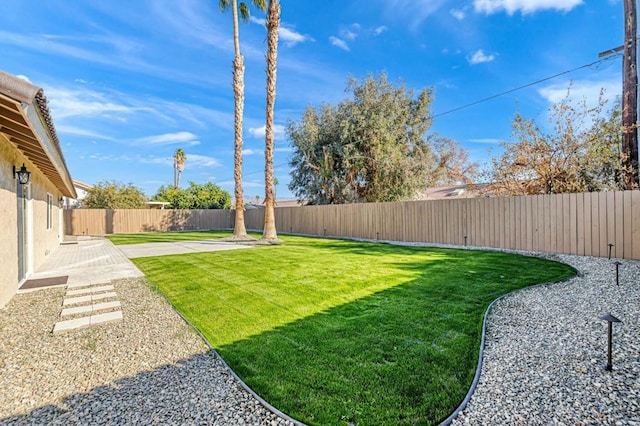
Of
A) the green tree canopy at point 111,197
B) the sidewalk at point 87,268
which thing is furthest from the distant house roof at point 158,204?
the sidewalk at point 87,268

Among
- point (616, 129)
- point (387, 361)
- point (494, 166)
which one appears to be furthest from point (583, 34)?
point (387, 361)

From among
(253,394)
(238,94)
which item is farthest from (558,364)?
(238,94)

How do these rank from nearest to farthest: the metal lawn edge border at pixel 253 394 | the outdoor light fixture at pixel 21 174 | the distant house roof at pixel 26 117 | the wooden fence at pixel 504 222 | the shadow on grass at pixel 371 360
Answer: the metal lawn edge border at pixel 253 394 < the shadow on grass at pixel 371 360 < the distant house roof at pixel 26 117 < the outdoor light fixture at pixel 21 174 < the wooden fence at pixel 504 222

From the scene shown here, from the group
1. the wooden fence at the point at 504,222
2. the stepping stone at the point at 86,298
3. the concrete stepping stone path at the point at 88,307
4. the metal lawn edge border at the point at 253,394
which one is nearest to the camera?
the metal lawn edge border at the point at 253,394

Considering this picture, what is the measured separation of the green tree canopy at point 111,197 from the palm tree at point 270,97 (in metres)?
17.6

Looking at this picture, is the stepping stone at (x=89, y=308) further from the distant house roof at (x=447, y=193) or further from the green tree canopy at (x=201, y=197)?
the green tree canopy at (x=201, y=197)

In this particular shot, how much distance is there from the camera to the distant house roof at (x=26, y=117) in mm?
2525

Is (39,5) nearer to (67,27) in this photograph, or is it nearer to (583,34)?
(67,27)

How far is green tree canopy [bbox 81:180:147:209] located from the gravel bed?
925 inches

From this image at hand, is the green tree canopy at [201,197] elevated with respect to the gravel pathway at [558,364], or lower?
elevated

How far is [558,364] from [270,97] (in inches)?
488

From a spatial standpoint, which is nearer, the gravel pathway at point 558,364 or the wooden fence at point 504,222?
the gravel pathway at point 558,364

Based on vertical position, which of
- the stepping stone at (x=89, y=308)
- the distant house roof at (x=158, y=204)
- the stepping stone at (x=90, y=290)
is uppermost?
the distant house roof at (x=158, y=204)

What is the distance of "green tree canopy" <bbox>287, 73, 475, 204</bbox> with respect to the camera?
16719 mm
